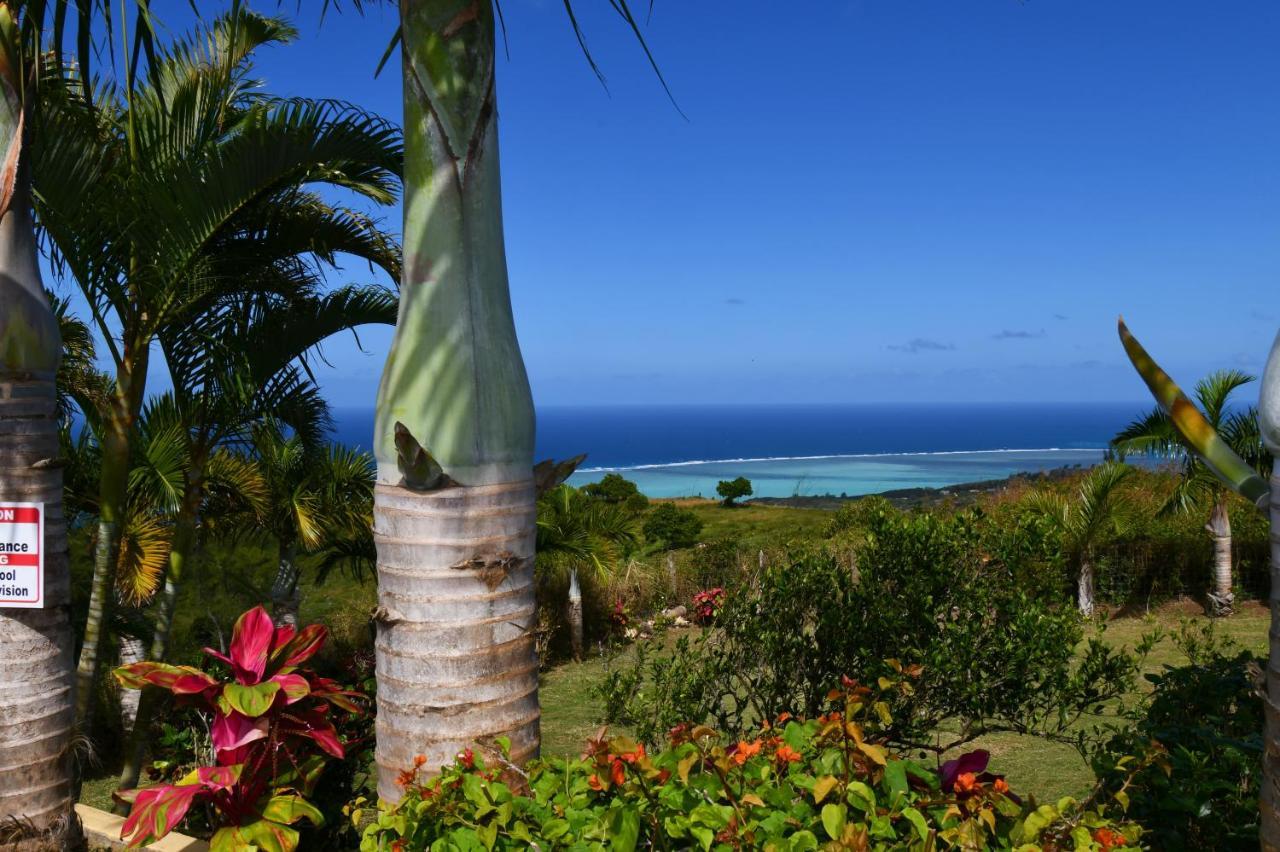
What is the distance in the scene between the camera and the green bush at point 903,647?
5.15 metres

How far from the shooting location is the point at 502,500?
8.80ft

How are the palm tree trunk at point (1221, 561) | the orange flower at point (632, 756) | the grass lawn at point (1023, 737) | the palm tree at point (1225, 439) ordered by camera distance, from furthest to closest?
the palm tree trunk at point (1221, 561) < the palm tree at point (1225, 439) < the grass lawn at point (1023, 737) < the orange flower at point (632, 756)

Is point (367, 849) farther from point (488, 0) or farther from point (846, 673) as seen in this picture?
point (846, 673)

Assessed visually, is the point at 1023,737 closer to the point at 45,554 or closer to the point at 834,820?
the point at 834,820

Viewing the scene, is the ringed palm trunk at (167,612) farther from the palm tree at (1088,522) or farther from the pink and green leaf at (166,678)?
the palm tree at (1088,522)

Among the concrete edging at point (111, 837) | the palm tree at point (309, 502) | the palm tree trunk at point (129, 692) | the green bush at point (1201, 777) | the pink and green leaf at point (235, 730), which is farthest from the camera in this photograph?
the palm tree at point (309, 502)

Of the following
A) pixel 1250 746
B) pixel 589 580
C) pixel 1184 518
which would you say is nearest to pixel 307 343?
pixel 1250 746

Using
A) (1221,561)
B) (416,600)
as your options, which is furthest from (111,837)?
(1221,561)

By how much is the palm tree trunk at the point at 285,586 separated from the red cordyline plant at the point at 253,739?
7.18 m

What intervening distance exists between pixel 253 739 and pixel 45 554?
1401 mm

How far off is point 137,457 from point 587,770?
6.69 metres

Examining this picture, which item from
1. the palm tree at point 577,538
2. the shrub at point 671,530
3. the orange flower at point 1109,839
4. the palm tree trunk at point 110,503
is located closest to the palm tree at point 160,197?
the palm tree trunk at point 110,503

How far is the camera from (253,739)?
3389mm

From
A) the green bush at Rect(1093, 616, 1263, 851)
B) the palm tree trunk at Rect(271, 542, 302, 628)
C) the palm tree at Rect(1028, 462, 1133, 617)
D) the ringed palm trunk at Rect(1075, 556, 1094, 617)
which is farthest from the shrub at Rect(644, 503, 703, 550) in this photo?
the green bush at Rect(1093, 616, 1263, 851)
